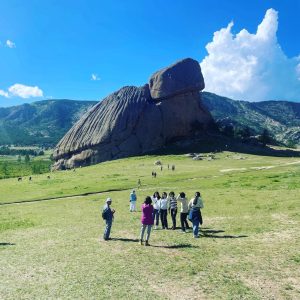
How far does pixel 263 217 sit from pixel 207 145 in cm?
11317

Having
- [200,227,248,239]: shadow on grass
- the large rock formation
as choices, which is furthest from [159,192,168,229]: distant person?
the large rock formation

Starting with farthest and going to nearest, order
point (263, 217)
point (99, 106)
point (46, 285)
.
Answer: point (99, 106), point (263, 217), point (46, 285)

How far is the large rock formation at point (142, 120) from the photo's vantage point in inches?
5714

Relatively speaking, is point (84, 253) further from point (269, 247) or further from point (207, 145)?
point (207, 145)

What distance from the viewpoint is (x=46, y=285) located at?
55.8 feet

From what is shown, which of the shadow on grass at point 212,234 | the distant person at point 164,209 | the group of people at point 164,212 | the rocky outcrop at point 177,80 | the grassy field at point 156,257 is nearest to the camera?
the grassy field at point 156,257

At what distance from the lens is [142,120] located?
14962 centimetres

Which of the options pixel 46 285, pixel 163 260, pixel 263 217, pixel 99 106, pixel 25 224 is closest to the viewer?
pixel 46 285

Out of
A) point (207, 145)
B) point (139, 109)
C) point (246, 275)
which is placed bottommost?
point (246, 275)

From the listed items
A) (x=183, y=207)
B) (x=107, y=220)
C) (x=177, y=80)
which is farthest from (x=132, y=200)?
(x=177, y=80)

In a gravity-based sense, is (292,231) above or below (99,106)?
below

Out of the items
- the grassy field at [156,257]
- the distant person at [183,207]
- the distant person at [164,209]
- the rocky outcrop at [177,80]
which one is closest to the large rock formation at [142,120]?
the rocky outcrop at [177,80]

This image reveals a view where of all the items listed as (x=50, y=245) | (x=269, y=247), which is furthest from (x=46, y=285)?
(x=269, y=247)

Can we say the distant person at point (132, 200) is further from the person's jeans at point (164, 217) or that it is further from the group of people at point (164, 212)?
the person's jeans at point (164, 217)
